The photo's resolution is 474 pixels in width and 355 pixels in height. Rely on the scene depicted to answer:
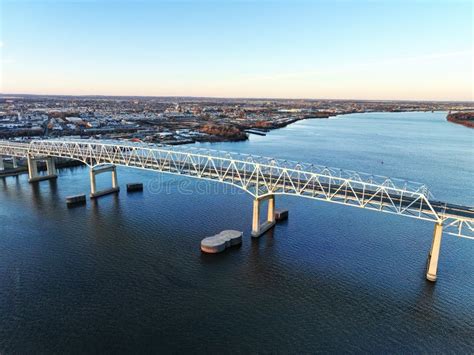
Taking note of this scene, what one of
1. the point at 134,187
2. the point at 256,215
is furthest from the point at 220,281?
the point at 134,187

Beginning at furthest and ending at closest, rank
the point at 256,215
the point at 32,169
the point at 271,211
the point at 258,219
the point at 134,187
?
the point at 32,169 < the point at 134,187 < the point at 271,211 < the point at 258,219 < the point at 256,215

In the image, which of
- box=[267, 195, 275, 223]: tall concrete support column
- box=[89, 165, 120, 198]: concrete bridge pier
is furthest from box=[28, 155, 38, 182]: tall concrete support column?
box=[267, 195, 275, 223]: tall concrete support column

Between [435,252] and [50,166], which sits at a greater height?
[435,252]

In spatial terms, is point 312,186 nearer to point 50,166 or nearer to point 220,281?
point 220,281

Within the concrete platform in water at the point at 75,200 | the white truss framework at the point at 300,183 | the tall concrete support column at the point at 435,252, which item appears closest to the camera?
the tall concrete support column at the point at 435,252

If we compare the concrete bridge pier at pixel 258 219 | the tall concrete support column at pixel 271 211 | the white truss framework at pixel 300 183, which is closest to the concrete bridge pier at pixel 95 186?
the white truss framework at pixel 300 183

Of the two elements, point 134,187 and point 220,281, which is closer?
point 220,281

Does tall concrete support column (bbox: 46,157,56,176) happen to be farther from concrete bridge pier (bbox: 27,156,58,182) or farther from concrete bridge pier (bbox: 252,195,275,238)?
concrete bridge pier (bbox: 252,195,275,238)

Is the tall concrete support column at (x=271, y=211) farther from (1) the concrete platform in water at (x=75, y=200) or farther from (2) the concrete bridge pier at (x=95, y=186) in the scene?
(1) the concrete platform in water at (x=75, y=200)
